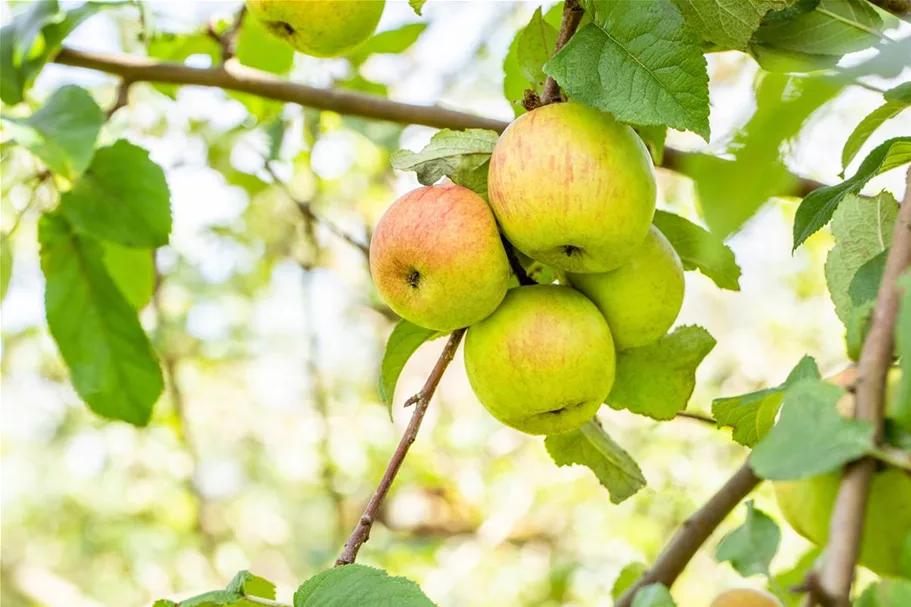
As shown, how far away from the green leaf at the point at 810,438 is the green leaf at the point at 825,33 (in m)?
0.45

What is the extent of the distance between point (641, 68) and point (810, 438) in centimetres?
40

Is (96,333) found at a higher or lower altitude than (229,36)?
lower

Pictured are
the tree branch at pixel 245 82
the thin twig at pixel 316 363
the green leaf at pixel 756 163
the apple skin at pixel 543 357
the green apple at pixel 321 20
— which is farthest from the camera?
the thin twig at pixel 316 363

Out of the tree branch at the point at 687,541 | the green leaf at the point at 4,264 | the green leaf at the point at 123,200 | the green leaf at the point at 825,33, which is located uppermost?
the green leaf at the point at 825,33

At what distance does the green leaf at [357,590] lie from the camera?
74 centimetres

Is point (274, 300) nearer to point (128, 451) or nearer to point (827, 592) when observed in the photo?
point (128, 451)

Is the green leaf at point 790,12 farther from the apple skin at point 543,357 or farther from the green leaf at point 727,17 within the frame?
the apple skin at point 543,357

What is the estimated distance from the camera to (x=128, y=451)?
3.92 metres

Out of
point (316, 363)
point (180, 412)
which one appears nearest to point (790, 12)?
point (316, 363)

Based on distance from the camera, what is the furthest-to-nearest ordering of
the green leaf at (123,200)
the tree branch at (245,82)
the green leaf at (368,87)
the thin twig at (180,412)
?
1. the thin twig at (180,412)
2. the green leaf at (368,87)
3. the tree branch at (245,82)
4. the green leaf at (123,200)

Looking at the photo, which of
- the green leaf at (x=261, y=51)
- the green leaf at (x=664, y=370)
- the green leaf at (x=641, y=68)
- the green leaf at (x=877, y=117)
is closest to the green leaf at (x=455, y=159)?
the green leaf at (x=641, y=68)

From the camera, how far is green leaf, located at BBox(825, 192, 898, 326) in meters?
0.80

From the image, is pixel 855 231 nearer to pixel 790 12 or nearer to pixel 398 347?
pixel 790 12

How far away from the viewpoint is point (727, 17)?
32.4 inches
